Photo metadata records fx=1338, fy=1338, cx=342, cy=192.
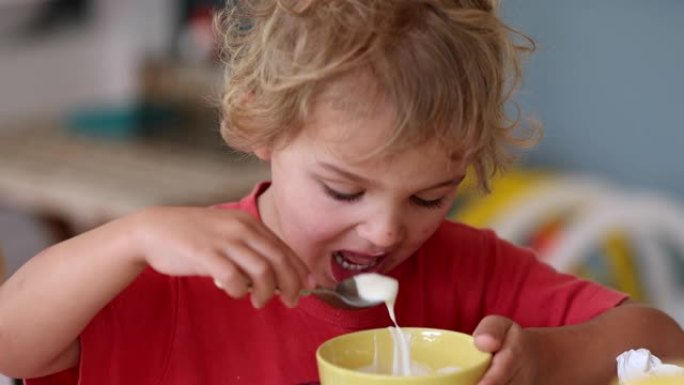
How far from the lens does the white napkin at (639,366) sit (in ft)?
3.16

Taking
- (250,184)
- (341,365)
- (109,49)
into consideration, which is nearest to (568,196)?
(250,184)

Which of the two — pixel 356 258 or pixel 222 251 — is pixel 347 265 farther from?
pixel 222 251

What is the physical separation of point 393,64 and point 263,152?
159 mm

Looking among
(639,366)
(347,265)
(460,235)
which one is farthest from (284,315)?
(639,366)

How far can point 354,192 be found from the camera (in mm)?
1036

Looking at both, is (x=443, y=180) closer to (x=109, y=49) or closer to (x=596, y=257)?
(x=596, y=257)

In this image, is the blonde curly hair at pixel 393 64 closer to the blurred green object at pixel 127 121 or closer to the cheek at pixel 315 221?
the cheek at pixel 315 221

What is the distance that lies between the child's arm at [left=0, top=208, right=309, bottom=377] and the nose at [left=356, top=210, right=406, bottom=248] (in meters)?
0.08

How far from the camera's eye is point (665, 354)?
3.86 ft

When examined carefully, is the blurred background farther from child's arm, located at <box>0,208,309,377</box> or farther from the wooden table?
child's arm, located at <box>0,208,309,377</box>

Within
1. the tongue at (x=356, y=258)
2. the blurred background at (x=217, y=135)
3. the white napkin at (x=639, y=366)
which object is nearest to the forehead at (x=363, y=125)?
the tongue at (x=356, y=258)

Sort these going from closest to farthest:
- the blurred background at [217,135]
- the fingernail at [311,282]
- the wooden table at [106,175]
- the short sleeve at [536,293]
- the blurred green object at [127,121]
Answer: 1. the fingernail at [311,282]
2. the short sleeve at [536,293]
3. the blurred background at [217,135]
4. the wooden table at [106,175]
5. the blurred green object at [127,121]

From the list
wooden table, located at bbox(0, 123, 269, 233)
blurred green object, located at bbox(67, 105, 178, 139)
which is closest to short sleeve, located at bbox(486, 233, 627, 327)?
wooden table, located at bbox(0, 123, 269, 233)

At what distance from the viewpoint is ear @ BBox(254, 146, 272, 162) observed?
3.62 feet
